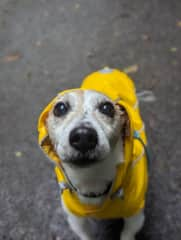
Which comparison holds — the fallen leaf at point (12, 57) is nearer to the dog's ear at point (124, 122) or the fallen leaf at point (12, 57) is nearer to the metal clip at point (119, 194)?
the dog's ear at point (124, 122)

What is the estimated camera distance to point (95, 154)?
4.34 feet

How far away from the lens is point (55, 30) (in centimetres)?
355

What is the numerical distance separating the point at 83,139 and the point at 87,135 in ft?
0.08

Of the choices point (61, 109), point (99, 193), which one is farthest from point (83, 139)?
point (99, 193)

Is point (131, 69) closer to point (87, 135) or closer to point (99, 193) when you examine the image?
point (99, 193)

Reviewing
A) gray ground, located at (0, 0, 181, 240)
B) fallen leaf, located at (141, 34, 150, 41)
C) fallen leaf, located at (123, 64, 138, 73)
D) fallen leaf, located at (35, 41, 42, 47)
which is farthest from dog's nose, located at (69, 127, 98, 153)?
fallen leaf, located at (35, 41, 42, 47)

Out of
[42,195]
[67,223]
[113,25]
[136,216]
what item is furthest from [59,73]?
[136,216]

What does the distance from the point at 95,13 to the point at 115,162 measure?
247 cm

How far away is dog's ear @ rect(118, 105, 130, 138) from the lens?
1.57 m

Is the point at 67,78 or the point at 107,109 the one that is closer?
the point at 107,109

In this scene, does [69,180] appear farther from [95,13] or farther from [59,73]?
[95,13]

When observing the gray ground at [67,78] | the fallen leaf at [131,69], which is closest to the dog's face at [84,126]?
the gray ground at [67,78]

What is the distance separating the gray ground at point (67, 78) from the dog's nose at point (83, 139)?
924 millimetres

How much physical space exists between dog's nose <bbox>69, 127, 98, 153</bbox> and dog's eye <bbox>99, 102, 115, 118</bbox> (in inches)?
7.9
